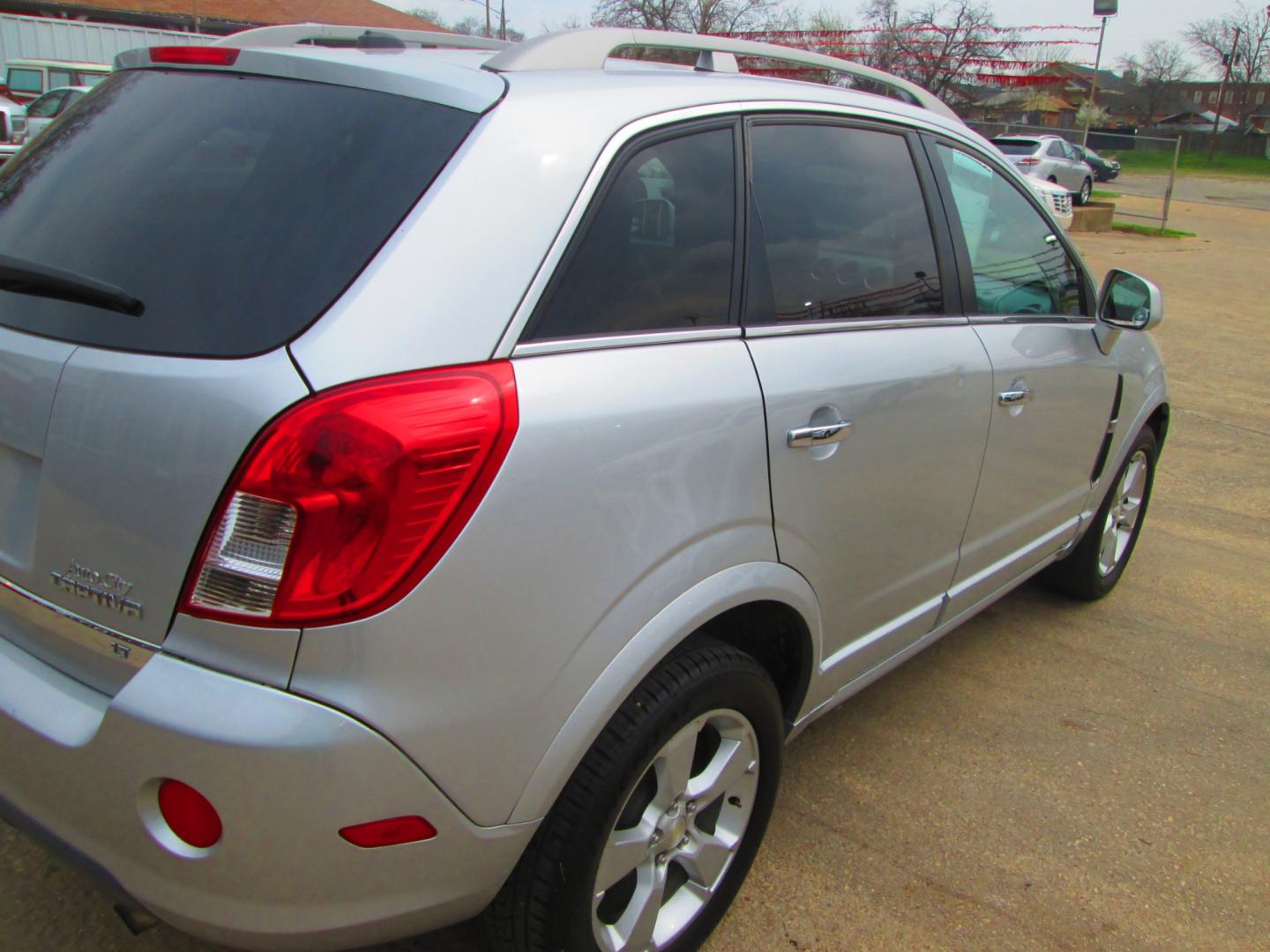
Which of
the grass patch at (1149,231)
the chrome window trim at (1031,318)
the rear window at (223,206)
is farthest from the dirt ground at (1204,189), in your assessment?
the rear window at (223,206)

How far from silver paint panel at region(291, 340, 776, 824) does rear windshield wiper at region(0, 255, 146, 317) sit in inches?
25.0

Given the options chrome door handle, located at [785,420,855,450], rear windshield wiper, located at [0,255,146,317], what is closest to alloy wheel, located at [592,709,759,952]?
chrome door handle, located at [785,420,855,450]

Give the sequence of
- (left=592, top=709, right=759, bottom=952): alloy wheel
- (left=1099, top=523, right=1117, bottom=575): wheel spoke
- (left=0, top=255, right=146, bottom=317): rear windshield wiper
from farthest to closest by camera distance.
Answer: (left=1099, top=523, right=1117, bottom=575): wheel spoke < (left=592, top=709, right=759, bottom=952): alloy wheel < (left=0, top=255, right=146, bottom=317): rear windshield wiper

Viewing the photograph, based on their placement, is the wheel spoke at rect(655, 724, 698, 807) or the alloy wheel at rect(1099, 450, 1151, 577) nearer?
the wheel spoke at rect(655, 724, 698, 807)

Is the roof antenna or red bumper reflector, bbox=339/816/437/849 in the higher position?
the roof antenna

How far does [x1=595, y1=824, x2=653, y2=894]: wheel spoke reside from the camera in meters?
1.83

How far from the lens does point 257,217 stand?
5.46ft

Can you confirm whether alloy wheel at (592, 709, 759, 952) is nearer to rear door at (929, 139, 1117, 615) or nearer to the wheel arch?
the wheel arch

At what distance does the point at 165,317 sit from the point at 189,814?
0.74 metres

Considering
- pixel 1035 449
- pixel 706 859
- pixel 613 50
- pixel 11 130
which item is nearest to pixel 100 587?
pixel 706 859

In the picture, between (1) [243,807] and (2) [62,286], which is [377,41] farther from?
(1) [243,807]

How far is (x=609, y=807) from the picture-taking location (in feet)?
5.77

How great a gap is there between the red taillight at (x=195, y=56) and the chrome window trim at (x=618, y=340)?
34.8 inches

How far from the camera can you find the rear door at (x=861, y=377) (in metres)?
2.12
